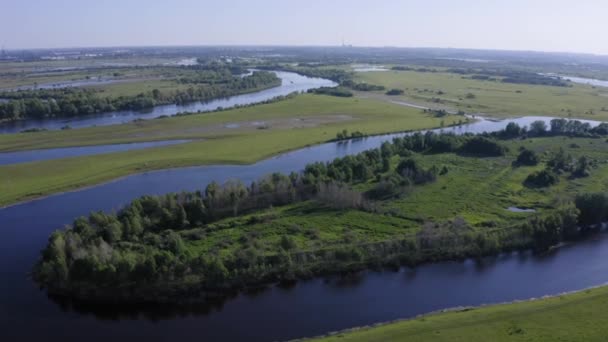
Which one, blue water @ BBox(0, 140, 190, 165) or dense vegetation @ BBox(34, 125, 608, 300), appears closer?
dense vegetation @ BBox(34, 125, 608, 300)

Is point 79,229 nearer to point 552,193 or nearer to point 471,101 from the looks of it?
point 552,193

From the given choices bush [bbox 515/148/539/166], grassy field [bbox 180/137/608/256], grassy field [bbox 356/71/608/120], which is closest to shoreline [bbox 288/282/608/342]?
→ grassy field [bbox 180/137/608/256]

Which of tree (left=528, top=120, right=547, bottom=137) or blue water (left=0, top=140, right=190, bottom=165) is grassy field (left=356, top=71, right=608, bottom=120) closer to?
tree (left=528, top=120, right=547, bottom=137)

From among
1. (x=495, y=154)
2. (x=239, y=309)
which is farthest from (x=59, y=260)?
(x=495, y=154)

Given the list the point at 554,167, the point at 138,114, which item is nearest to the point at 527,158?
the point at 554,167

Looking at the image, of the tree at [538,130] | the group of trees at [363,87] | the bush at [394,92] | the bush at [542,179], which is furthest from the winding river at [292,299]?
the group of trees at [363,87]

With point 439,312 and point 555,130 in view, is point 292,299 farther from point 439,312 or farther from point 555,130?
point 555,130
